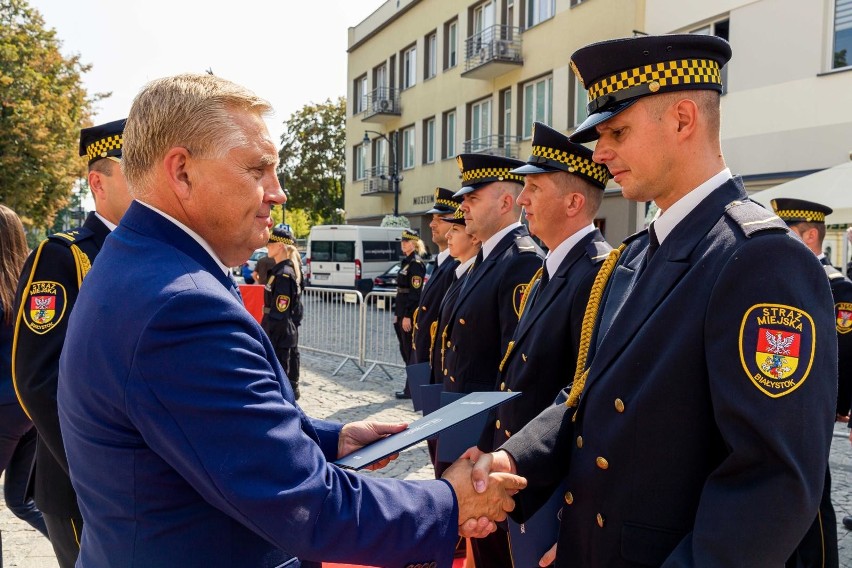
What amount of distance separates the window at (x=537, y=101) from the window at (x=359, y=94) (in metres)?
13.8

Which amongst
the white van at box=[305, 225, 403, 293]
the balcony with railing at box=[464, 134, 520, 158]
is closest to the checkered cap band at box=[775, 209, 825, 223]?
the balcony with railing at box=[464, 134, 520, 158]

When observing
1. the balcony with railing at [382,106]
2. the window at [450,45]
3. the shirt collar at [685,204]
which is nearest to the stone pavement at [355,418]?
the shirt collar at [685,204]

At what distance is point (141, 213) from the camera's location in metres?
1.65

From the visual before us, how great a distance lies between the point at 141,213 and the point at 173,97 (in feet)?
0.93

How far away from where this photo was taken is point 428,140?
2892 centimetres

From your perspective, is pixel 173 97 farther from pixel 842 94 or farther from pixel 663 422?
pixel 842 94

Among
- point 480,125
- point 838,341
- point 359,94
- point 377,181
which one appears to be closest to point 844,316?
point 838,341

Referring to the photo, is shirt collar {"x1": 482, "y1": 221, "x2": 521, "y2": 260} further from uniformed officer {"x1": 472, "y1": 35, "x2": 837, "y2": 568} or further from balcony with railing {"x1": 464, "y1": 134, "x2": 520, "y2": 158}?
balcony with railing {"x1": 464, "y1": 134, "x2": 520, "y2": 158}

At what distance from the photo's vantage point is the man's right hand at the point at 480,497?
6.12 ft

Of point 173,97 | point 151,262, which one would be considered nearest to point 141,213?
point 151,262

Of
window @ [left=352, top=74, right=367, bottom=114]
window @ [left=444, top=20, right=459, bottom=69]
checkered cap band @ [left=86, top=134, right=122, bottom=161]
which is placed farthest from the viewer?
window @ [left=352, top=74, right=367, bottom=114]

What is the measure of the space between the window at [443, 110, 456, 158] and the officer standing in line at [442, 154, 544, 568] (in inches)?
881

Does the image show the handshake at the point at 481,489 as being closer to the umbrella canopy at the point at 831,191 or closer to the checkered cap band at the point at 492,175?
the checkered cap band at the point at 492,175

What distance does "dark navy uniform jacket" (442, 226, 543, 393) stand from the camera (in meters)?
4.15
